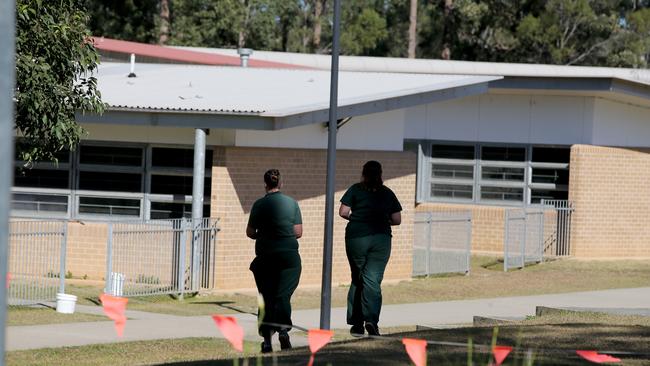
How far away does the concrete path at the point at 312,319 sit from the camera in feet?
45.2

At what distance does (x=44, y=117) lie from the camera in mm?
13945

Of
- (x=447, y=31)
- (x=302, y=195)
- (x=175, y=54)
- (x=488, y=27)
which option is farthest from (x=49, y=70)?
(x=488, y=27)

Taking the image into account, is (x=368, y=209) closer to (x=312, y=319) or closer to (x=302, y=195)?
(x=312, y=319)

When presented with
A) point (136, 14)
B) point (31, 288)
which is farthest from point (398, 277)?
point (136, 14)

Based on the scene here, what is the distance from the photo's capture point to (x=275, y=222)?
39.2 ft

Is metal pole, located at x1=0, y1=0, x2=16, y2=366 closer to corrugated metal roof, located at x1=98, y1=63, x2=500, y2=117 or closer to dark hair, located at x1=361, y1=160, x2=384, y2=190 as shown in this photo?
dark hair, located at x1=361, y1=160, x2=384, y2=190

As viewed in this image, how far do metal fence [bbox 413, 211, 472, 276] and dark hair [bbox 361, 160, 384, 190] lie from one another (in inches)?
385

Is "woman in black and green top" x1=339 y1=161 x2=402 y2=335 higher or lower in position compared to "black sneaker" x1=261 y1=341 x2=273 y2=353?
higher

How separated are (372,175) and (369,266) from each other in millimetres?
876

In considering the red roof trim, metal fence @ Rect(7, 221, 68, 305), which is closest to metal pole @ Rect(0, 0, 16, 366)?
metal fence @ Rect(7, 221, 68, 305)

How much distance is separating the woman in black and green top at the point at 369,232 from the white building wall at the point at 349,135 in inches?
260

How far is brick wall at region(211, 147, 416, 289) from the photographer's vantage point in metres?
19.3

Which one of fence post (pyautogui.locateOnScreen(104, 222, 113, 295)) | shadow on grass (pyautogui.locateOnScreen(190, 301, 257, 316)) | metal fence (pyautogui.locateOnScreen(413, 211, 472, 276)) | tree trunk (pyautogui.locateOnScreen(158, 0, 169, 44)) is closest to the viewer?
shadow on grass (pyautogui.locateOnScreen(190, 301, 257, 316))

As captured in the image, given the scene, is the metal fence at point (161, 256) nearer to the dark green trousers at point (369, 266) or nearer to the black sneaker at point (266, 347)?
the dark green trousers at point (369, 266)
